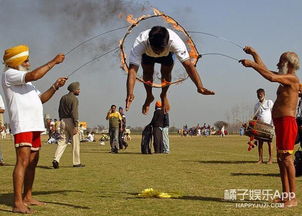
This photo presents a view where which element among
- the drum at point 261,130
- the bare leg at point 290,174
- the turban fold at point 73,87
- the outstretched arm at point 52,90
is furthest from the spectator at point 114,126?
the bare leg at point 290,174

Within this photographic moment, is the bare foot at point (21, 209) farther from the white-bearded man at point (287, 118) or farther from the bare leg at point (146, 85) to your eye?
the white-bearded man at point (287, 118)

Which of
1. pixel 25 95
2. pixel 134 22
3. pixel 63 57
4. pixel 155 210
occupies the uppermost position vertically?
pixel 134 22

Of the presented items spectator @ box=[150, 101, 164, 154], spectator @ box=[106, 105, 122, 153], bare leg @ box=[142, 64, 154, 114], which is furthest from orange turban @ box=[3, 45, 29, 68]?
spectator @ box=[106, 105, 122, 153]

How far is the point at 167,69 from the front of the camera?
960 centimetres

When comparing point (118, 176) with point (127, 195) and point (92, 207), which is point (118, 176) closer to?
point (127, 195)

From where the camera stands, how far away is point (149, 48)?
339 inches

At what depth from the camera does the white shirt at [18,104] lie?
7303mm

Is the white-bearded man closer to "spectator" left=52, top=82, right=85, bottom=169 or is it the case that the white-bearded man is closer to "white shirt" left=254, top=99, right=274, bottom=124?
"white shirt" left=254, top=99, right=274, bottom=124

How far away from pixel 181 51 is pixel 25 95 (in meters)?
2.92

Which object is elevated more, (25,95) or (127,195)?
(25,95)

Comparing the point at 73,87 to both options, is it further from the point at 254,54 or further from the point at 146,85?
the point at 254,54

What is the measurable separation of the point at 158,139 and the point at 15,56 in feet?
48.7

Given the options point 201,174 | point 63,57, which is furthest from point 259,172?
point 63,57

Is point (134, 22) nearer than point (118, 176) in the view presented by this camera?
Yes
